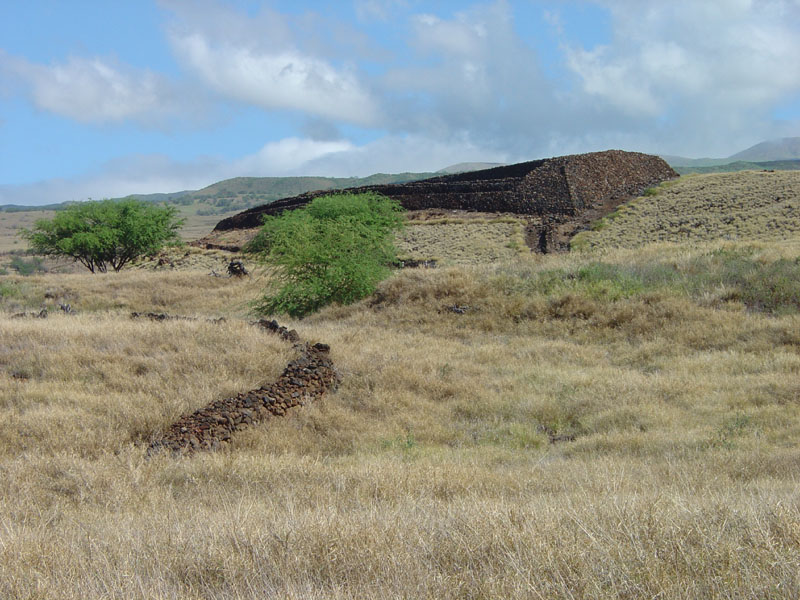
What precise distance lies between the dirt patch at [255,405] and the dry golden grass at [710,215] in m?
21.3

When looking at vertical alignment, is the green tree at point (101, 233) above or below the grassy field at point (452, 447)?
above

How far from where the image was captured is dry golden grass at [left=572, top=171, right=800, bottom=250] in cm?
3008

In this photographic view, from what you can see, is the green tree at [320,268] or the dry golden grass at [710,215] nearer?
the green tree at [320,268]

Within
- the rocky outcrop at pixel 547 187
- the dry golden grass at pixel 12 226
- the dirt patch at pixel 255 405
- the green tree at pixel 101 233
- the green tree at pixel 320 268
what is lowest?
the dirt patch at pixel 255 405

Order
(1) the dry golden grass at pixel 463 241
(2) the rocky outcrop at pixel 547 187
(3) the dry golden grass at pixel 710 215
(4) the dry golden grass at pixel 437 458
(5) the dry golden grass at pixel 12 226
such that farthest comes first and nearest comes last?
1. (5) the dry golden grass at pixel 12 226
2. (2) the rocky outcrop at pixel 547 187
3. (1) the dry golden grass at pixel 463 241
4. (3) the dry golden grass at pixel 710 215
5. (4) the dry golden grass at pixel 437 458

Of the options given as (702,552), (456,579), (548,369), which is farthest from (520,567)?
(548,369)

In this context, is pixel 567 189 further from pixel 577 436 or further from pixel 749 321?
pixel 577 436

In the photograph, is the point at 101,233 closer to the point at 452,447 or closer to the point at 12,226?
the point at 452,447

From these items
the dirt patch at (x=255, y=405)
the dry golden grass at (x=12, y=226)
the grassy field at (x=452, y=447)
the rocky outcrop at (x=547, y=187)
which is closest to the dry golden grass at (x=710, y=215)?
the rocky outcrop at (x=547, y=187)

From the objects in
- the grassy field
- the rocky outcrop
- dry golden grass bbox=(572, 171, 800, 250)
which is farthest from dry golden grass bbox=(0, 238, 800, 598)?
the rocky outcrop

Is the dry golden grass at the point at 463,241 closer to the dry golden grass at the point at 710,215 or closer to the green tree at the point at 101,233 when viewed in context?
the dry golden grass at the point at 710,215

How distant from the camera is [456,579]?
2836 mm

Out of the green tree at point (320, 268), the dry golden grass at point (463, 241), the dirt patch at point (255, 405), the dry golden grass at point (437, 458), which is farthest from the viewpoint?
the dry golden grass at point (463, 241)

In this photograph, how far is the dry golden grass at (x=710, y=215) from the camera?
3008 cm
